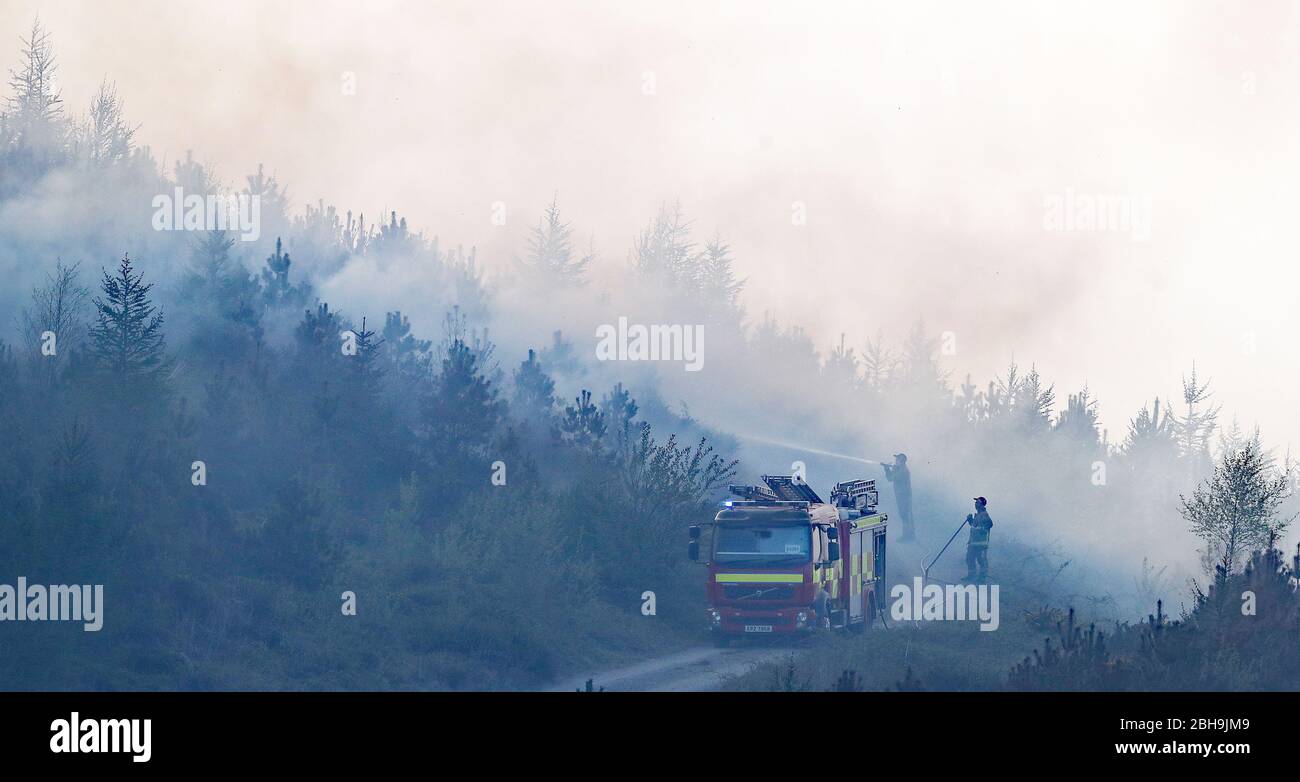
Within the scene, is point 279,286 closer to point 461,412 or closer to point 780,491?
point 461,412

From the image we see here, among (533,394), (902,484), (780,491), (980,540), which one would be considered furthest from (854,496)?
(533,394)

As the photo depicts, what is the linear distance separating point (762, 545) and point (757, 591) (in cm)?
97

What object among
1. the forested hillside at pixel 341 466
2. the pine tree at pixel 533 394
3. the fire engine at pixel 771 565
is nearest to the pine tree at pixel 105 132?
the forested hillside at pixel 341 466

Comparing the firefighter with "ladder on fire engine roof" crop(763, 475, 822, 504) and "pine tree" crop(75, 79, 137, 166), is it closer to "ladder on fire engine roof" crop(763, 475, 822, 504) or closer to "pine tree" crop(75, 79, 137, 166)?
"ladder on fire engine roof" crop(763, 475, 822, 504)

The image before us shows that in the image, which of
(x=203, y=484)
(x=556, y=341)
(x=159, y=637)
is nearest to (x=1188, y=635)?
(x=159, y=637)

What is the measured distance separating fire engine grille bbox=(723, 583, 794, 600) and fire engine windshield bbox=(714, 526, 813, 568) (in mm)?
462

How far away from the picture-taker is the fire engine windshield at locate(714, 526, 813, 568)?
29.3 meters

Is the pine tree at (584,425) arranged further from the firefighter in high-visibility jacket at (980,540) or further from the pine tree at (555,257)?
the pine tree at (555,257)

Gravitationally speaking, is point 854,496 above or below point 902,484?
above

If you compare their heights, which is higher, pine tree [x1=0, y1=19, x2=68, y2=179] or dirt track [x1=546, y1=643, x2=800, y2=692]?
pine tree [x1=0, y1=19, x2=68, y2=179]

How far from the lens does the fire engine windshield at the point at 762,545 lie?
96.2 feet

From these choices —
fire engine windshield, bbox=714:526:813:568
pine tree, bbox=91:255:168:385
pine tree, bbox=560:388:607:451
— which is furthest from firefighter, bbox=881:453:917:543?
pine tree, bbox=91:255:168:385

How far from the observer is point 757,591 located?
2969cm
